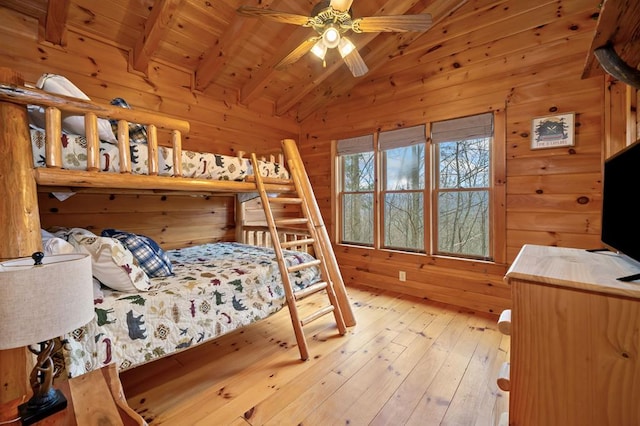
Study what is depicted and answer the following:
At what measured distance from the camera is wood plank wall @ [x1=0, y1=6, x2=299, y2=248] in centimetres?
218

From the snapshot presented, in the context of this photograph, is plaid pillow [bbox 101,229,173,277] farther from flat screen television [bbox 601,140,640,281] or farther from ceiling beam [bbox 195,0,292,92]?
flat screen television [bbox 601,140,640,281]

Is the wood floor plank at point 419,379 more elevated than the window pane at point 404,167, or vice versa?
the window pane at point 404,167

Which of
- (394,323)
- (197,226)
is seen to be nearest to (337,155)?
(197,226)

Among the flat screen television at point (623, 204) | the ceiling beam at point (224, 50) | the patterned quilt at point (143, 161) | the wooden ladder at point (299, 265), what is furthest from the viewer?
the ceiling beam at point (224, 50)

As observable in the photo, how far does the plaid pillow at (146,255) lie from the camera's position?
1.73 metres

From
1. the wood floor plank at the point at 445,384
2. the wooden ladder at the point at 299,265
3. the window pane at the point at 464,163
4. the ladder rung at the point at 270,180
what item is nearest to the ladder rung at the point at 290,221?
the wooden ladder at the point at 299,265

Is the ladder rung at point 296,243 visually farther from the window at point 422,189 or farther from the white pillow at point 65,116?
the window at point 422,189

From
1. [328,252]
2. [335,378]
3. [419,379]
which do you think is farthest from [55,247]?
[419,379]

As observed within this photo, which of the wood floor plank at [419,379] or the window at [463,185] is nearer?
the wood floor plank at [419,379]

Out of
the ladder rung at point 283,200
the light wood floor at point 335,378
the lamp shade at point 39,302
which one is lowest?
the light wood floor at point 335,378

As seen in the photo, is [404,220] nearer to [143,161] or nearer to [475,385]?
[475,385]

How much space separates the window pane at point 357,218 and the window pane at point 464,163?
99cm

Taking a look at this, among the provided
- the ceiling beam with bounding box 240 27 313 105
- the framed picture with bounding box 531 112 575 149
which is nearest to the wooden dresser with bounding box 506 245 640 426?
the framed picture with bounding box 531 112 575 149

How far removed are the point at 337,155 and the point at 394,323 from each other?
236 centimetres
